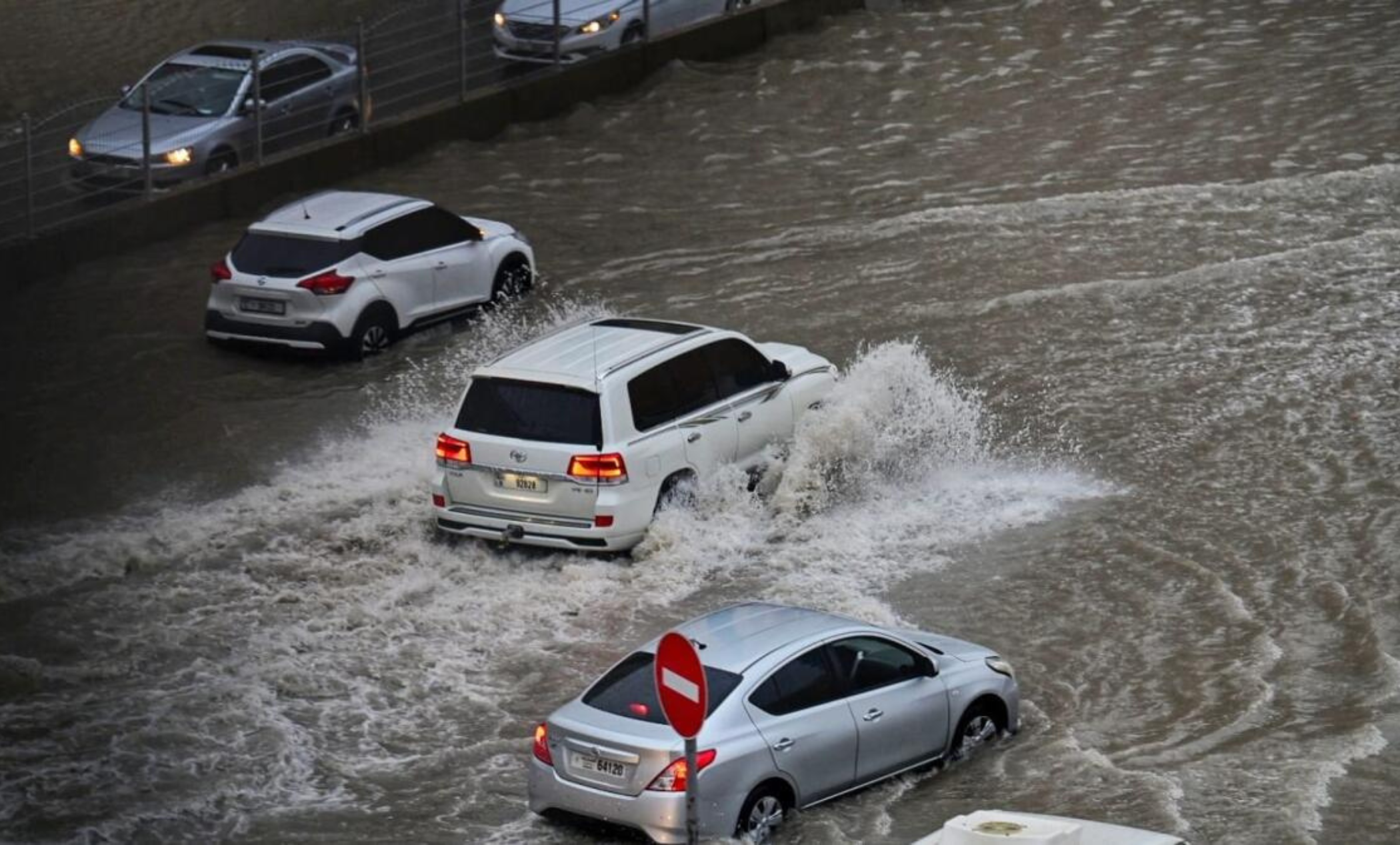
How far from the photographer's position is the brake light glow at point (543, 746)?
11875 millimetres

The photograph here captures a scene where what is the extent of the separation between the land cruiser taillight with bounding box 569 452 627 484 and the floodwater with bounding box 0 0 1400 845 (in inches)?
26.0

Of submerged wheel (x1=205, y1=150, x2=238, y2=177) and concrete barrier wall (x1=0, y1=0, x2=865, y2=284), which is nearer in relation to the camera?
concrete barrier wall (x1=0, y1=0, x2=865, y2=284)

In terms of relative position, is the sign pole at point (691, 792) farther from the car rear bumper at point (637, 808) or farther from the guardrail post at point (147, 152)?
the guardrail post at point (147, 152)

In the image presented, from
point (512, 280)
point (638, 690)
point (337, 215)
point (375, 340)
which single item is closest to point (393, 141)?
point (512, 280)

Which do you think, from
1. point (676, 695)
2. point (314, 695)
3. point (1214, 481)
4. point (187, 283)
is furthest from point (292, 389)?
point (676, 695)

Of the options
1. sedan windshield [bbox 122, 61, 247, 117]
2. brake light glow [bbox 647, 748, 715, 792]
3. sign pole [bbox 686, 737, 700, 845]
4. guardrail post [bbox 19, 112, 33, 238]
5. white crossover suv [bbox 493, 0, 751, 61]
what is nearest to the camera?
sign pole [bbox 686, 737, 700, 845]

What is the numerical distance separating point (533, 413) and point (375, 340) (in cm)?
582

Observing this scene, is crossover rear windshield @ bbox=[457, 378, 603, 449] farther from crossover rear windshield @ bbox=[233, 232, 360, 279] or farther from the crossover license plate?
crossover rear windshield @ bbox=[233, 232, 360, 279]

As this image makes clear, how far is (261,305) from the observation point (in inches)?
843

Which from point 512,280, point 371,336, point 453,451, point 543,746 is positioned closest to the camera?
point 543,746

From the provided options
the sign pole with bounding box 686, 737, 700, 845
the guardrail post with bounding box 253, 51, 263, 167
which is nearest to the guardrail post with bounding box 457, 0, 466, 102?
the guardrail post with bounding box 253, 51, 263, 167

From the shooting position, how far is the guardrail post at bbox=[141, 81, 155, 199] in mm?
25062

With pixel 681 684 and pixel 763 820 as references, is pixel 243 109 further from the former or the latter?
pixel 681 684

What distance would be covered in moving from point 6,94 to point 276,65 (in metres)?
7.69
